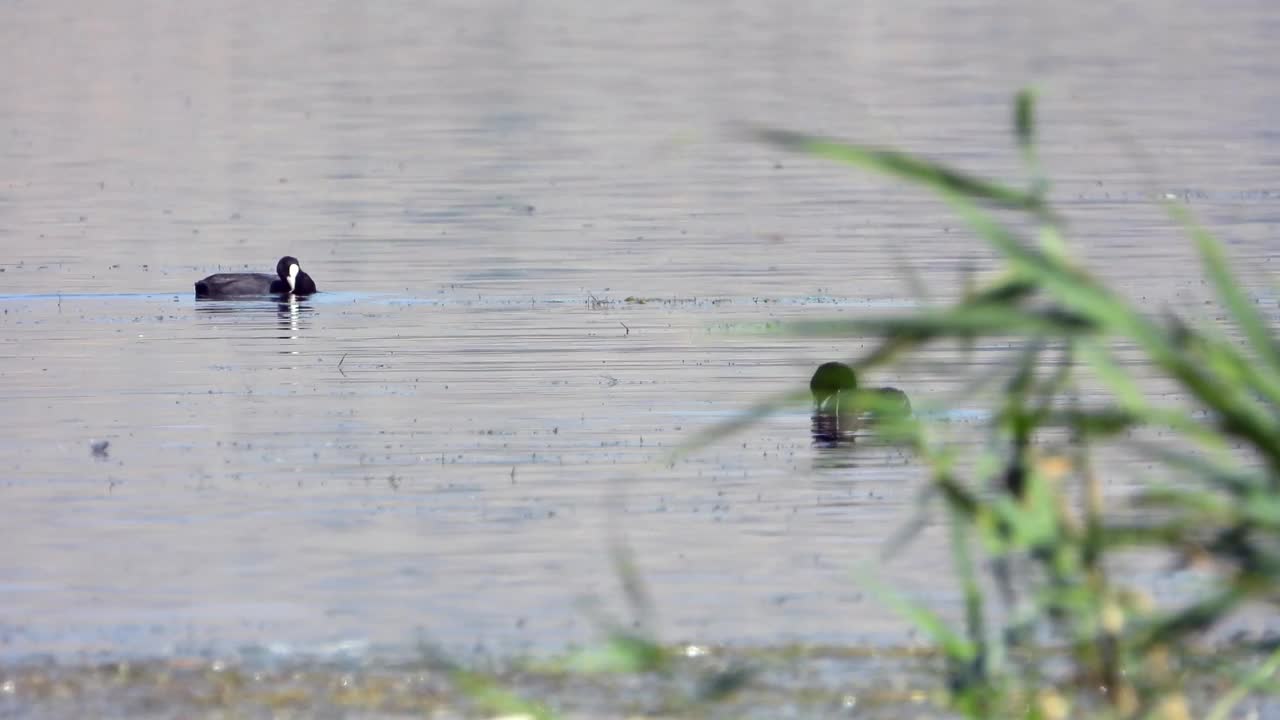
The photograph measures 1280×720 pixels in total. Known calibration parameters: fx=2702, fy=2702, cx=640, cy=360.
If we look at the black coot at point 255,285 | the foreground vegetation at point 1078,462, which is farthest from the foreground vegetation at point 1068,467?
the black coot at point 255,285

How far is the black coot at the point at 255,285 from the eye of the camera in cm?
2177

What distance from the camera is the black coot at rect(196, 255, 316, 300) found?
71.4 feet

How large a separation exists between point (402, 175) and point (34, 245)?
8107 mm

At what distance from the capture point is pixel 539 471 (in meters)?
13.0

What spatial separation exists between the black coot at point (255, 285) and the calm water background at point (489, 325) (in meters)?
0.15

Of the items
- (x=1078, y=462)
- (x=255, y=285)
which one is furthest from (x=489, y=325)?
(x=1078, y=462)

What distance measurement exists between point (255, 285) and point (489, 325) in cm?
309

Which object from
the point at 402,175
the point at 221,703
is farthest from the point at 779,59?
the point at 221,703

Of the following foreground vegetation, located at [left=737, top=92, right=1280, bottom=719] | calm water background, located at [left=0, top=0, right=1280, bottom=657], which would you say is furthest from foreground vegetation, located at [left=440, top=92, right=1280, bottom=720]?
calm water background, located at [left=0, top=0, right=1280, bottom=657]

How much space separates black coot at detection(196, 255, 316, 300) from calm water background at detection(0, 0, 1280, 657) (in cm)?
15

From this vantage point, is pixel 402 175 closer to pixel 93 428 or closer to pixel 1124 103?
pixel 1124 103

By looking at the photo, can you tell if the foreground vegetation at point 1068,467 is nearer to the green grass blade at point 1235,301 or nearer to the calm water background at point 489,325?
the green grass blade at point 1235,301

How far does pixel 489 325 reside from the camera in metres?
19.5

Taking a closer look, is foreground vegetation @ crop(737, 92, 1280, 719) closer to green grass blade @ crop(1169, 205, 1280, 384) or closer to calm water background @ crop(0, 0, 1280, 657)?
green grass blade @ crop(1169, 205, 1280, 384)
